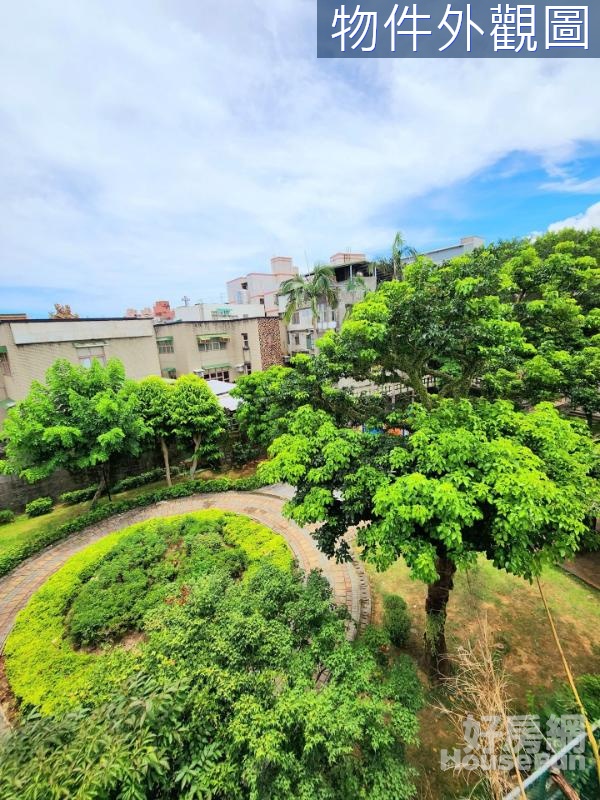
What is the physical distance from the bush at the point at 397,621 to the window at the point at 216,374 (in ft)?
77.1

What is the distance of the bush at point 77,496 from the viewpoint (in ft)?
51.9

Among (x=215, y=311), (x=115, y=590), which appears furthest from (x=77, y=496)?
(x=215, y=311)

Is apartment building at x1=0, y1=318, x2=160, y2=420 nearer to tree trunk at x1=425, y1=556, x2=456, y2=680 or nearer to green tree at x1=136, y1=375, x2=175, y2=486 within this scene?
green tree at x1=136, y1=375, x2=175, y2=486

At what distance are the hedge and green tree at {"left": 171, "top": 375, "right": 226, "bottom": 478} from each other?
147 cm

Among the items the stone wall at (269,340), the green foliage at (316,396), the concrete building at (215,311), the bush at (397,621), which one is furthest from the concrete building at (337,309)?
the bush at (397,621)

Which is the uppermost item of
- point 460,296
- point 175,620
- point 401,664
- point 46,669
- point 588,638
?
point 460,296

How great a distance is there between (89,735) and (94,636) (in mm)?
6115

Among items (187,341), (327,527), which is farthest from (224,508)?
(187,341)

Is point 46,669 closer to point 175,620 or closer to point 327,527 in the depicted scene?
point 175,620

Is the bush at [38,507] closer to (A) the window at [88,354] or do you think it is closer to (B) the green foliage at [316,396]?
(A) the window at [88,354]

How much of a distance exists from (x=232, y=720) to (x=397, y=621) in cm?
499

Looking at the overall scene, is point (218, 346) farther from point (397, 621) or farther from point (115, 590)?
point (397, 621)

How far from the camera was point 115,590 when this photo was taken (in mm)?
9578

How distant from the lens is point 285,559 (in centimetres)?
1052
